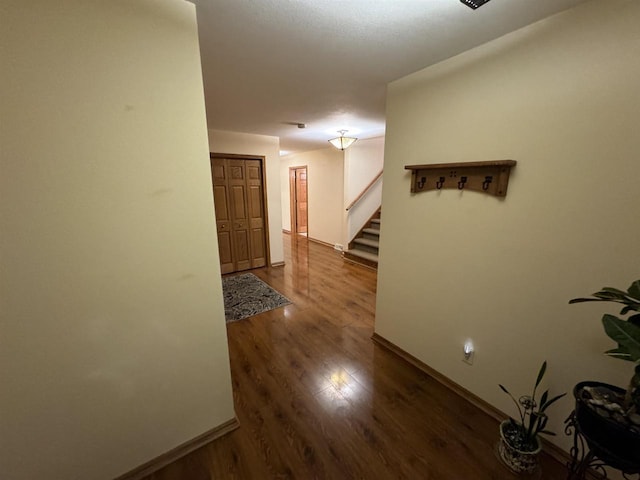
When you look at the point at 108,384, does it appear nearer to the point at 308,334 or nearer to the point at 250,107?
the point at 308,334

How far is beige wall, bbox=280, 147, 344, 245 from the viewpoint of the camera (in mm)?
5724

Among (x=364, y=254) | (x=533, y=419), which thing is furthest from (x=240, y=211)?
(x=533, y=419)

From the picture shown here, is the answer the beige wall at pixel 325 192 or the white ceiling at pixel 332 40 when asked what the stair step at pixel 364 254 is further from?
the white ceiling at pixel 332 40

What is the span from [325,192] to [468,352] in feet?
15.9

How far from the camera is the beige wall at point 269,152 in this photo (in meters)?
3.95

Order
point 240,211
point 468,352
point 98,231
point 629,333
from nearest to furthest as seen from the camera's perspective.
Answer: point 629,333, point 98,231, point 468,352, point 240,211

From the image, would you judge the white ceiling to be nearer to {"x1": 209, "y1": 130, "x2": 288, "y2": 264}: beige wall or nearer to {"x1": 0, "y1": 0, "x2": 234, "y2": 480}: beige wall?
{"x1": 0, "y1": 0, "x2": 234, "y2": 480}: beige wall

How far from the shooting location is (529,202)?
1.45 metres

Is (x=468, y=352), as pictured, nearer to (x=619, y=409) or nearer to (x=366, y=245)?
(x=619, y=409)

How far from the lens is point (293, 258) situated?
5.38 m

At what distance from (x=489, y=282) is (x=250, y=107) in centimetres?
272

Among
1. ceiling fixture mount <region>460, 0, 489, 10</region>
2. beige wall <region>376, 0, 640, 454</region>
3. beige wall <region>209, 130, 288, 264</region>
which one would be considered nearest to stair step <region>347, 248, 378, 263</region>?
beige wall <region>209, 130, 288, 264</region>

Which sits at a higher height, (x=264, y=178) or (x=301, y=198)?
(x=264, y=178)

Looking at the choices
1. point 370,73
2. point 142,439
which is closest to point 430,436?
point 142,439
